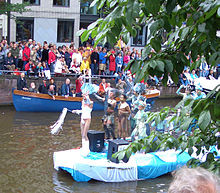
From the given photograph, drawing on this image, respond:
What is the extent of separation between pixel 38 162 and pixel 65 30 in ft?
87.6

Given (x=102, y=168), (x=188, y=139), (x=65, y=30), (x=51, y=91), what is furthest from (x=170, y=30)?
(x=65, y=30)

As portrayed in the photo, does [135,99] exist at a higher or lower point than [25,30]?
lower

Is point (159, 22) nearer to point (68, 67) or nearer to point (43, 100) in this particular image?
point (43, 100)

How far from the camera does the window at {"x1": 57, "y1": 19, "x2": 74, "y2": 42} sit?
37438 mm

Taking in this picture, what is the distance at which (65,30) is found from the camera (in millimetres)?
37625

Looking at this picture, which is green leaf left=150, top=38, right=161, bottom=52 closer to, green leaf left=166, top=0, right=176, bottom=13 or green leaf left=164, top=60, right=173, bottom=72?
green leaf left=164, top=60, right=173, bottom=72

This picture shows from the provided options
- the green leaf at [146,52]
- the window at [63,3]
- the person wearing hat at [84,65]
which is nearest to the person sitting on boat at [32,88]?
the person wearing hat at [84,65]

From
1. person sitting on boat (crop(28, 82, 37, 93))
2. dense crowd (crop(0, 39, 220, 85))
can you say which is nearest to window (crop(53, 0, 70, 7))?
dense crowd (crop(0, 39, 220, 85))

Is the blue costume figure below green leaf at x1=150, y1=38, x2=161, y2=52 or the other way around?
below

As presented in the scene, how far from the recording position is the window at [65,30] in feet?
123

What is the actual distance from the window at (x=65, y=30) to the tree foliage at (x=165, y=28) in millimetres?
34509

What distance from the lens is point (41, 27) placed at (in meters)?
36.4

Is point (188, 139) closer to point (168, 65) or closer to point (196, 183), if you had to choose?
point (168, 65)

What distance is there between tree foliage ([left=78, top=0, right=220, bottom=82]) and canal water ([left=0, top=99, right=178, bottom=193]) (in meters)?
7.24
